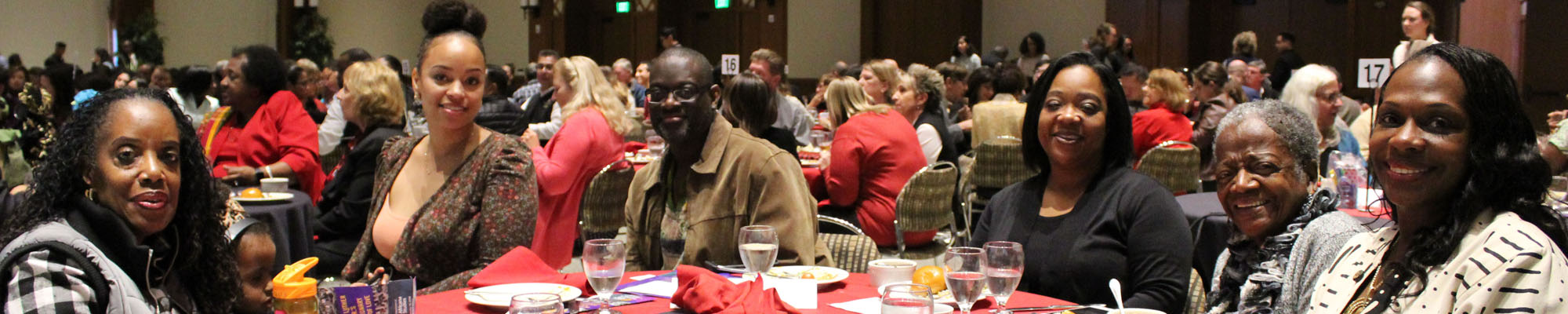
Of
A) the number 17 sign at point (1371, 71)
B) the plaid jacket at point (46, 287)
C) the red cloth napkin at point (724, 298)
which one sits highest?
the number 17 sign at point (1371, 71)

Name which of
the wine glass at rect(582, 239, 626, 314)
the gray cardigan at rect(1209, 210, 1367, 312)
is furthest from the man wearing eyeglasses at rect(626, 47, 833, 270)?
the gray cardigan at rect(1209, 210, 1367, 312)

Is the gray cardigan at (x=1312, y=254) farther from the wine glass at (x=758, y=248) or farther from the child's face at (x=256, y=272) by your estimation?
the child's face at (x=256, y=272)

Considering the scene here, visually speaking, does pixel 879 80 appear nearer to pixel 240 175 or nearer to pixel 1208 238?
pixel 1208 238

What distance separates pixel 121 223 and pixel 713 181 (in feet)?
4.61

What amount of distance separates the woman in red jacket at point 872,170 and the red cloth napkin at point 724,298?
3068mm

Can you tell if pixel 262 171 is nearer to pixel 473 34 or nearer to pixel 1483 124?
pixel 473 34

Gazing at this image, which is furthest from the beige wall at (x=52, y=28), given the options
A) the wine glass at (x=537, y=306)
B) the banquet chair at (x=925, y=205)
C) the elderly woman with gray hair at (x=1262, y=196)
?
the elderly woman with gray hair at (x=1262, y=196)

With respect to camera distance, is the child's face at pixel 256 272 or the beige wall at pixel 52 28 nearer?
the child's face at pixel 256 272

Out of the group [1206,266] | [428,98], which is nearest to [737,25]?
[1206,266]

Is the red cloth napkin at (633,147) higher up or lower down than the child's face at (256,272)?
lower down

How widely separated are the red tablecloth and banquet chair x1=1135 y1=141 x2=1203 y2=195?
363 cm

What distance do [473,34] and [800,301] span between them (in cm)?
114

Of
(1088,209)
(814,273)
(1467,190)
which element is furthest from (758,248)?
(1467,190)

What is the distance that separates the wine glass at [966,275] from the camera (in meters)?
2.00
